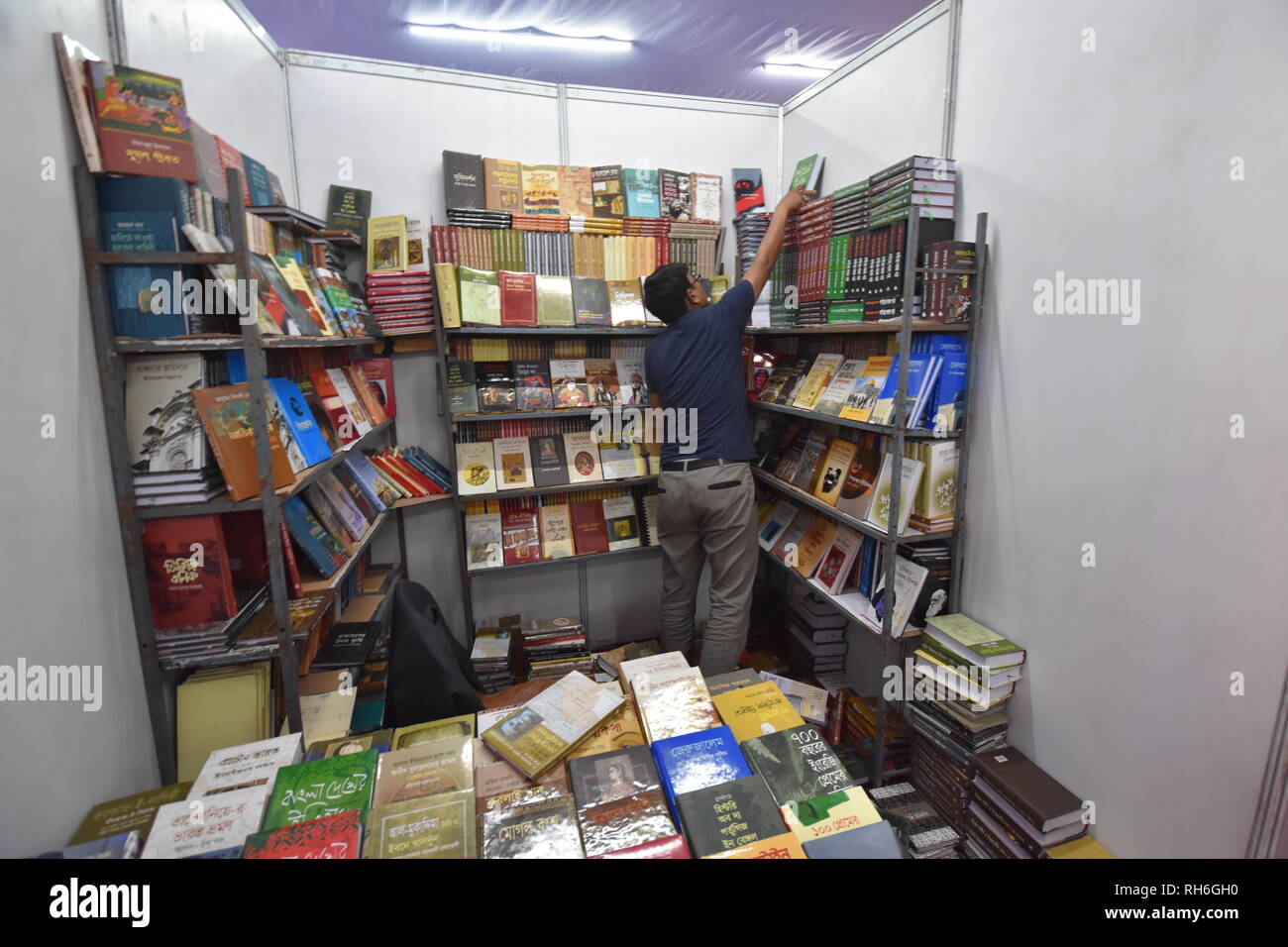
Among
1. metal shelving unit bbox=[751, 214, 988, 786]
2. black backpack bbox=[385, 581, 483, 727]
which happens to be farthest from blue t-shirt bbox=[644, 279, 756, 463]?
black backpack bbox=[385, 581, 483, 727]

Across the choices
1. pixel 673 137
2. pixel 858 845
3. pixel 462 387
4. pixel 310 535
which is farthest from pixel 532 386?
pixel 858 845

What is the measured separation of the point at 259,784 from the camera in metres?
1.38

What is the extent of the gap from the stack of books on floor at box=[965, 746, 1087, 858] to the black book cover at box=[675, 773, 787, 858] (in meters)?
1.24

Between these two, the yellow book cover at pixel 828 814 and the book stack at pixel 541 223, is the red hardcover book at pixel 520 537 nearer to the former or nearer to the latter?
the book stack at pixel 541 223

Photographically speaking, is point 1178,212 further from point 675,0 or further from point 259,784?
point 675,0

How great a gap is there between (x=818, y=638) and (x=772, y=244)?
208 centimetres

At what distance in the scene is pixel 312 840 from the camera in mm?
1186

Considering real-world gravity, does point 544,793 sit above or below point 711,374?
below

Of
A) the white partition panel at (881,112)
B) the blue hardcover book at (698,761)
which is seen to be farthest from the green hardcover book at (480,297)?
the blue hardcover book at (698,761)

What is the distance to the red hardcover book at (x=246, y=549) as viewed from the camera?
6.35 feet

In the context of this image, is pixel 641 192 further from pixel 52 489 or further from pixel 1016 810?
pixel 1016 810

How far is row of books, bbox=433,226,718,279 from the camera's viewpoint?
3.13 meters

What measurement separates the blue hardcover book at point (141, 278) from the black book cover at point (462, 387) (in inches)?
59.0

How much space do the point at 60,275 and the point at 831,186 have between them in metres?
3.13
